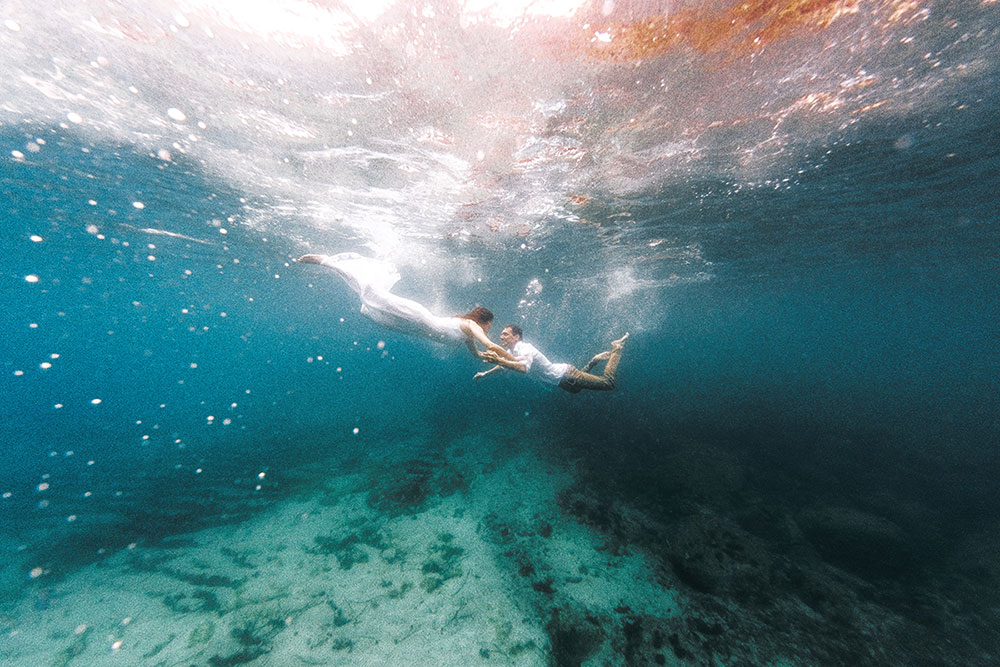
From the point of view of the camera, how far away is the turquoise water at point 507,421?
5.57 metres

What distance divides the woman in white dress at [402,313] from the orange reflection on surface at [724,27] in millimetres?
5112

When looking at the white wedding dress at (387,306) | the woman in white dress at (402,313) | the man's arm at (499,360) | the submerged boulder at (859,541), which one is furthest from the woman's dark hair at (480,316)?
the submerged boulder at (859,541)

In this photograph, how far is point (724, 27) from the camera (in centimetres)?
557

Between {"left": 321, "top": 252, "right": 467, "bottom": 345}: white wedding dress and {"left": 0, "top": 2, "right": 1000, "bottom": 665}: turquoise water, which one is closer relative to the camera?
{"left": 0, "top": 2, "right": 1000, "bottom": 665}: turquoise water

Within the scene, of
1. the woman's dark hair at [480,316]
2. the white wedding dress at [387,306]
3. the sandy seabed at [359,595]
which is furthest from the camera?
the woman's dark hair at [480,316]

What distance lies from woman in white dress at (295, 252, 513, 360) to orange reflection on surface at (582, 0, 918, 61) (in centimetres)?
511

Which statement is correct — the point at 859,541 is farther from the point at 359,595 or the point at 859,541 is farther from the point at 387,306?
the point at 387,306

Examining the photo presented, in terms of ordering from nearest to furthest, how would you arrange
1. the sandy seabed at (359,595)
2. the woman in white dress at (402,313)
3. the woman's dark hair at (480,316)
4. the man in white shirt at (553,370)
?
the sandy seabed at (359,595)
the woman in white dress at (402,313)
the woman's dark hair at (480,316)
the man in white shirt at (553,370)

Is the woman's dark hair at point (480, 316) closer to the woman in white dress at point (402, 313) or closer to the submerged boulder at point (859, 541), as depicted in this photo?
the woman in white dress at point (402, 313)

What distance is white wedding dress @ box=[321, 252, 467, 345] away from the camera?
691cm

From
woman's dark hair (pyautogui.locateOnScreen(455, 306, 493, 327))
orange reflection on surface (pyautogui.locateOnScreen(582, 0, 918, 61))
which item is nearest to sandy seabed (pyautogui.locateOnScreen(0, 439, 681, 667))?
woman's dark hair (pyautogui.locateOnScreen(455, 306, 493, 327))

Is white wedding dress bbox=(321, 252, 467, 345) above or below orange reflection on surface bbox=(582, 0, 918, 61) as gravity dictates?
below

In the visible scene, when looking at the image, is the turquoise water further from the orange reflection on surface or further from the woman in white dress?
the woman in white dress

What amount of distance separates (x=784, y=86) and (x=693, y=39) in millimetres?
2694
